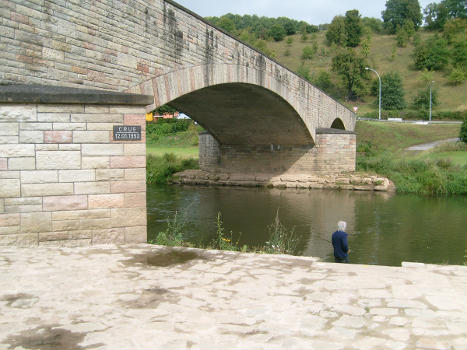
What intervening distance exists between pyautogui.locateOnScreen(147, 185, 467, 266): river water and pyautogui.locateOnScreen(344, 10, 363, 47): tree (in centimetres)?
6231

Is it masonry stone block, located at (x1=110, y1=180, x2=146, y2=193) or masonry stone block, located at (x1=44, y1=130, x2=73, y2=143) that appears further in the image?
masonry stone block, located at (x1=110, y1=180, x2=146, y2=193)

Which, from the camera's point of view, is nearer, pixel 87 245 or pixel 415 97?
pixel 87 245

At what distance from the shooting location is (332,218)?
48.1 ft

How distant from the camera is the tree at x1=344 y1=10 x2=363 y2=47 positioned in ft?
254

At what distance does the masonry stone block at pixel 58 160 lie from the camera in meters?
5.39

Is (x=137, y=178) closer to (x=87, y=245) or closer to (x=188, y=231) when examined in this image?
(x=87, y=245)

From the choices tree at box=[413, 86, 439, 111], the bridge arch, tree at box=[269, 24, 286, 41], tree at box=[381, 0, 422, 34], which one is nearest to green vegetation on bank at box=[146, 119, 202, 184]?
the bridge arch

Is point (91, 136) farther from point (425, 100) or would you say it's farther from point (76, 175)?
point (425, 100)

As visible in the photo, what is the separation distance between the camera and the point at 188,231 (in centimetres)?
1241

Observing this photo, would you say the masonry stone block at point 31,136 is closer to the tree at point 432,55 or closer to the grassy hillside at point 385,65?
the grassy hillside at point 385,65

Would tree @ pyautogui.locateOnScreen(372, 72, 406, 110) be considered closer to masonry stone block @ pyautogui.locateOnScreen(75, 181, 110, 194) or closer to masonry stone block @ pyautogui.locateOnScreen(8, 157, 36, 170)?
masonry stone block @ pyautogui.locateOnScreen(75, 181, 110, 194)

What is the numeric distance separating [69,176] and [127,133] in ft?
2.88

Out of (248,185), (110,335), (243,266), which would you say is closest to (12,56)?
(243,266)

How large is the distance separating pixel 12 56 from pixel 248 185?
18.1 m
